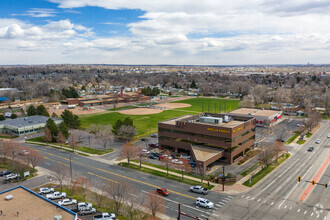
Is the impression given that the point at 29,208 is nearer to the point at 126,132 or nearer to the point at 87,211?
the point at 87,211

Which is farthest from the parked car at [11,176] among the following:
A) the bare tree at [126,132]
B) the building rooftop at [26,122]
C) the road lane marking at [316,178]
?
the road lane marking at [316,178]

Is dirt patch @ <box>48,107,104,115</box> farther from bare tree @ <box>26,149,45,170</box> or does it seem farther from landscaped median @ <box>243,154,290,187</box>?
landscaped median @ <box>243,154,290,187</box>

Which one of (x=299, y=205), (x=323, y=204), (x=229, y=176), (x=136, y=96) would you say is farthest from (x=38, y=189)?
(x=136, y=96)

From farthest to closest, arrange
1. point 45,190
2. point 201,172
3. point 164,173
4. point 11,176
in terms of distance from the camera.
A: point 164,173
point 11,176
point 201,172
point 45,190

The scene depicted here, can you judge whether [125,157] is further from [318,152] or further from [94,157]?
[318,152]

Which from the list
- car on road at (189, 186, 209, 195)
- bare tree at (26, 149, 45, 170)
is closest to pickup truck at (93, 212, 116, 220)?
car on road at (189, 186, 209, 195)

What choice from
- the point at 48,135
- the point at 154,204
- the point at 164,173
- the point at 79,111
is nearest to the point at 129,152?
the point at 164,173
